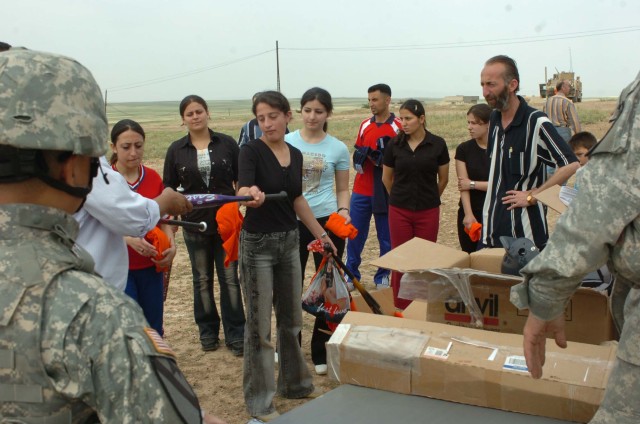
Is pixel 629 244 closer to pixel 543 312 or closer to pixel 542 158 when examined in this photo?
pixel 543 312

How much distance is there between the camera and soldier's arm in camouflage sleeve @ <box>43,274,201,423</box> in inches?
52.0

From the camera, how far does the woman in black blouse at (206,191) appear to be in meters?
5.24

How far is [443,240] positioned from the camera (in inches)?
371

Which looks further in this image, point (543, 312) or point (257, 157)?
point (257, 157)

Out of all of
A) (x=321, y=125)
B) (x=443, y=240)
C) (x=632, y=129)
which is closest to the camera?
(x=632, y=129)

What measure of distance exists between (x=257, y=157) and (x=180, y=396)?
279 centimetres

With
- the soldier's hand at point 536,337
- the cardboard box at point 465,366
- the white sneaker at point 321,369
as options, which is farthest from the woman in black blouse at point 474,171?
the soldier's hand at point 536,337

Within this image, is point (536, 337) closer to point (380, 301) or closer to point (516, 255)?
point (516, 255)

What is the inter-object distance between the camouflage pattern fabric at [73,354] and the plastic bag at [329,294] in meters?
2.93

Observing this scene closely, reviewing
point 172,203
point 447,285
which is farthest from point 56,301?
point 447,285

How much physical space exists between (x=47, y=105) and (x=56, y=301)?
41 cm

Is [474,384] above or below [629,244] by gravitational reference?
below

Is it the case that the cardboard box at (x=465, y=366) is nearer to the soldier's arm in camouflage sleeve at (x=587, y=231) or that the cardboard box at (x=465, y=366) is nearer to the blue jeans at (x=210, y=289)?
the soldier's arm in camouflage sleeve at (x=587, y=231)

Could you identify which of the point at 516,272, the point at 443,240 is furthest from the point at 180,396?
the point at 443,240
